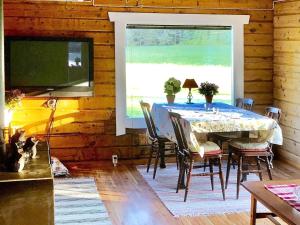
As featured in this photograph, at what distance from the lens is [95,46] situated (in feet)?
21.7

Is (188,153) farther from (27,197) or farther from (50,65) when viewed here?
(50,65)

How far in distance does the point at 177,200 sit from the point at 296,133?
2.35m

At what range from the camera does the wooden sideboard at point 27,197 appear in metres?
2.87

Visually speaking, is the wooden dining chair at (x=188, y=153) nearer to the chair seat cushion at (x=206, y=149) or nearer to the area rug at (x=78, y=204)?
the chair seat cushion at (x=206, y=149)

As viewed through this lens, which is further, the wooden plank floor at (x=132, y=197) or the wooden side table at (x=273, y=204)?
the wooden plank floor at (x=132, y=197)

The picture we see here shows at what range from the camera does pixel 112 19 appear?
21.7 ft

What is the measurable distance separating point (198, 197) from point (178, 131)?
0.72 m

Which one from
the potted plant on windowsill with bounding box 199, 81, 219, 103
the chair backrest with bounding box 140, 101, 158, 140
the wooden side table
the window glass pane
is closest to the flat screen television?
the window glass pane

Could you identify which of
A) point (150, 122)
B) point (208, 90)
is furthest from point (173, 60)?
point (150, 122)

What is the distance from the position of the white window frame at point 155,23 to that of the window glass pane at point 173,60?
0.12 meters

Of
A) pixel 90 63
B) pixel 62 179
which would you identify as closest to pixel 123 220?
pixel 62 179

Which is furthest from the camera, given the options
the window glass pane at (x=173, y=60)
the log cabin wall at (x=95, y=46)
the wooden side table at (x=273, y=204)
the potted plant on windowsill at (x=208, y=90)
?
the window glass pane at (x=173, y=60)

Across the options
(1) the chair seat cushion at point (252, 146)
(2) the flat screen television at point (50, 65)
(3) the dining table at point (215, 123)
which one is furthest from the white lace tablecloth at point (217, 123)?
(2) the flat screen television at point (50, 65)

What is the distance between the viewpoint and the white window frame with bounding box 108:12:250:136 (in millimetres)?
6668
